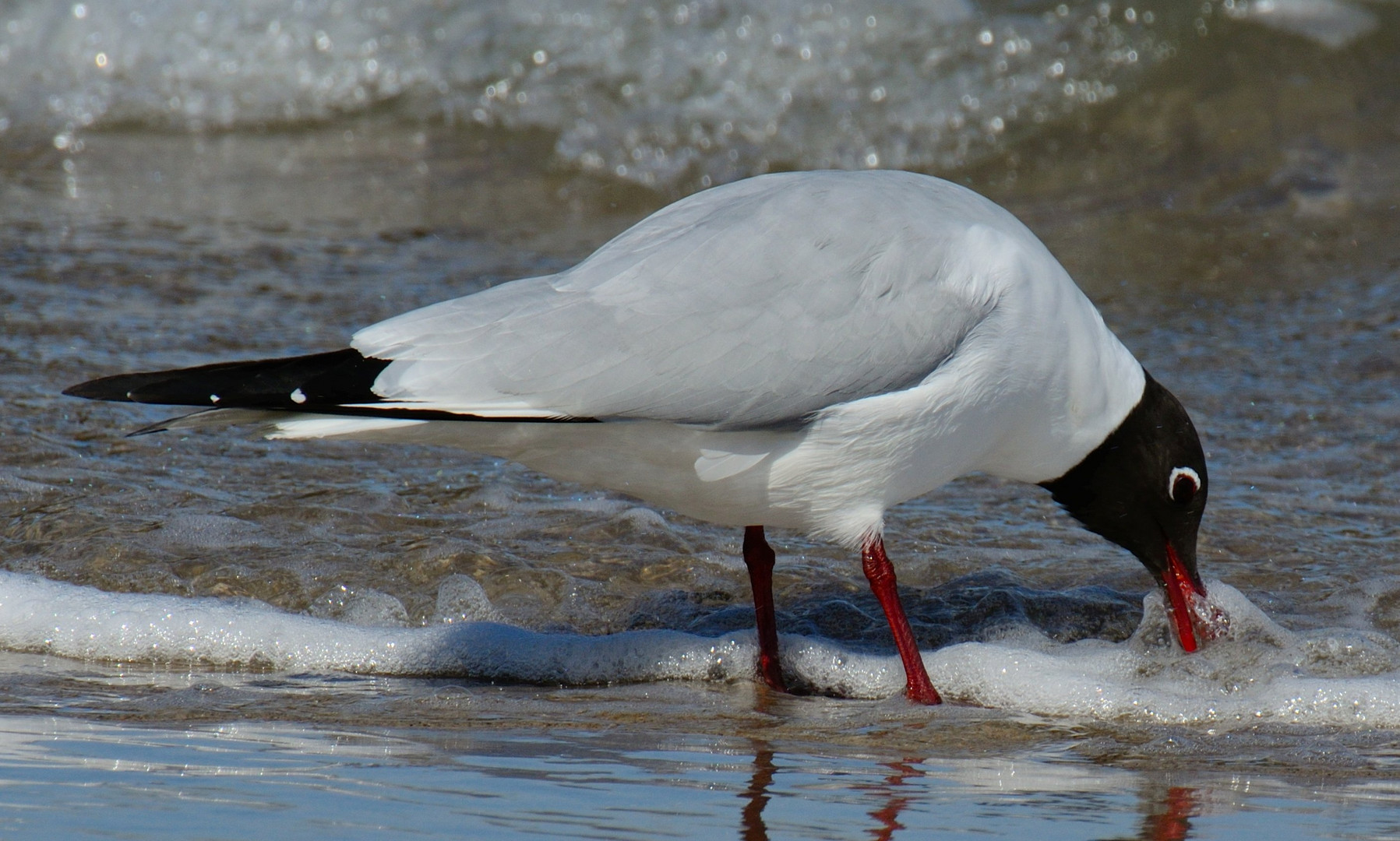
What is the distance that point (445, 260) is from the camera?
8.89 m

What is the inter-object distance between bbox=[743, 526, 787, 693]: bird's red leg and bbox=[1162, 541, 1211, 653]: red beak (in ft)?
3.27

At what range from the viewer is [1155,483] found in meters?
4.32

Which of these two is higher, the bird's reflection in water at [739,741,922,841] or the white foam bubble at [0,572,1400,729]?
the white foam bubble at [0,572,1400,729]

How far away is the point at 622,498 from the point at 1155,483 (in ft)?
5.87

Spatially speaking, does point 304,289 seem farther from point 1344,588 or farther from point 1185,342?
point 1344,588

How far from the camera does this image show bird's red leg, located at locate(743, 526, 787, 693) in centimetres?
411

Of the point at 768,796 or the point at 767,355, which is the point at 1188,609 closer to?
the point at 767,355

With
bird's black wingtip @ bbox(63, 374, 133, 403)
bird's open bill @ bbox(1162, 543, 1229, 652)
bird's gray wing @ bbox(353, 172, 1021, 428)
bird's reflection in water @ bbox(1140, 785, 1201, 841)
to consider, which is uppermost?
bird's gray wing @ bbox(353, 172, 1021, 428)

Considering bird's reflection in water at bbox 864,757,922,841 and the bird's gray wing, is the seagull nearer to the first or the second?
the bird's gray wing

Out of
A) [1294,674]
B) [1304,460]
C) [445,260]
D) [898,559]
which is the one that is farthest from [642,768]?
[445,260]

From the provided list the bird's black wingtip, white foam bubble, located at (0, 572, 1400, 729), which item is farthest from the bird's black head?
the bird's black wingtip

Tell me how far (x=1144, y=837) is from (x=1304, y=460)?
346cm

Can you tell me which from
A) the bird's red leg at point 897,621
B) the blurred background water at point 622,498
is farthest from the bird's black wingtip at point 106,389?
the bird's red leg at point 897,621

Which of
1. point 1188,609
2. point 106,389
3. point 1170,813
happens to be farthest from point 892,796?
point 106,389
